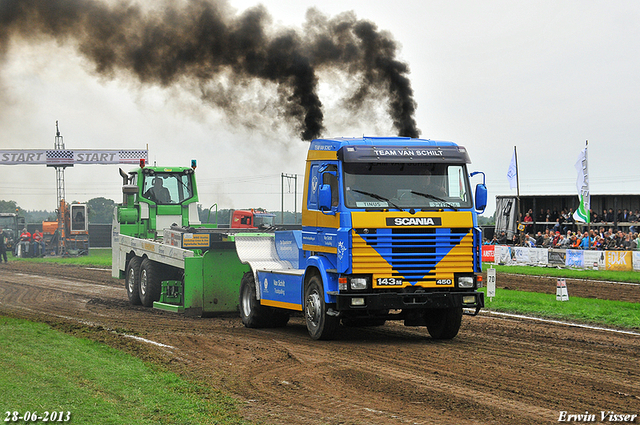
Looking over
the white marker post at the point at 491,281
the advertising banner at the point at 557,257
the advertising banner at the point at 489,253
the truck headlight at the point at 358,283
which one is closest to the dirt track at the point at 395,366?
the truck headlight at the point at 358,283

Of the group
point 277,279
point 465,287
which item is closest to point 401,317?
point 465,287

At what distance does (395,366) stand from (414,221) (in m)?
2.44

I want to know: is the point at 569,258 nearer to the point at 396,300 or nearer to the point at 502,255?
the point at 502,255

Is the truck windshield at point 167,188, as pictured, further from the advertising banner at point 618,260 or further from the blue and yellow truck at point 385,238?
the advertising banner at point 618,260

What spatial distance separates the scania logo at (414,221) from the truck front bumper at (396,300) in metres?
1.09

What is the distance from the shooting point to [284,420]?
286 inches

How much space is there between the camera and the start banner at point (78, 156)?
181 feet

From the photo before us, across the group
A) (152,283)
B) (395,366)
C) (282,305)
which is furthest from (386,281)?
(152,283)

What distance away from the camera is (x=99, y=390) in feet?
27.3

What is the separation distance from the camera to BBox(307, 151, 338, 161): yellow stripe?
1199cm

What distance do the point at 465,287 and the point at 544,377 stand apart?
2.79 meters

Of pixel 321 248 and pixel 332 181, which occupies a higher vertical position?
pixel 332 181

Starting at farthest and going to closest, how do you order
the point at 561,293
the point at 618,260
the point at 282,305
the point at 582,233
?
the point at 582,233 < the point at 618,260 < the point at 561,293 < the point at 282,305

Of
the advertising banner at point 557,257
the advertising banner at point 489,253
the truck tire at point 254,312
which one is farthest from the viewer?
the advertising banner at point 489,253
